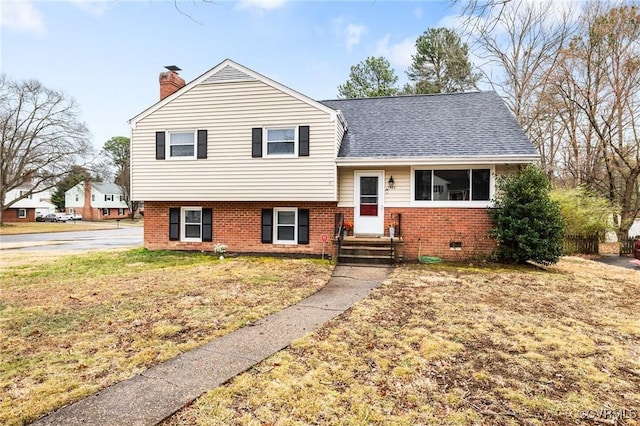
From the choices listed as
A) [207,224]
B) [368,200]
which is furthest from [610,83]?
[207,224]

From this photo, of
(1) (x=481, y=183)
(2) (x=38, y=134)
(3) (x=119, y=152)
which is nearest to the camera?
(1) (x=481, y=183)

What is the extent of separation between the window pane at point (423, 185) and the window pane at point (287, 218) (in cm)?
418

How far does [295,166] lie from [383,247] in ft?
12.5

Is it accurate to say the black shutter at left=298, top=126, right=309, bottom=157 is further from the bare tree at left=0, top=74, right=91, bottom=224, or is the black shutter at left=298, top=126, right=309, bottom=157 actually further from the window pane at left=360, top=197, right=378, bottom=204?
the bare tree at left=0, top=74, right=91, bottom=224

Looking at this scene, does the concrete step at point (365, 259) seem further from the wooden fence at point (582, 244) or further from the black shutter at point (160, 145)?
the wooden fence at point (582, 244)

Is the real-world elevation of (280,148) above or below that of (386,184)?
above

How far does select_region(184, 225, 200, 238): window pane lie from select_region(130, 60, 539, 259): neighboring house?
1.4 inches

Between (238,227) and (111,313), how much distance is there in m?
6.80

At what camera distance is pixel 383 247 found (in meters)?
10.8

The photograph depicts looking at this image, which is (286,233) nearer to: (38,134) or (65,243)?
(65,243)

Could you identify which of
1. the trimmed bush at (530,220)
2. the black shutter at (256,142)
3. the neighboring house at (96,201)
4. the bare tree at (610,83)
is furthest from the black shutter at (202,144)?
the neighboring house at (96,201)

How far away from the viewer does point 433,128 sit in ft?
40.9

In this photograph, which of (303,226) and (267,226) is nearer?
(303,226)

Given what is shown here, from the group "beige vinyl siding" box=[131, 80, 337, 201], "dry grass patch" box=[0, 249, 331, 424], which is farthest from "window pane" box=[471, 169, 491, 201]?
"dry grass patch" box=[0, 249, 331, 424]
